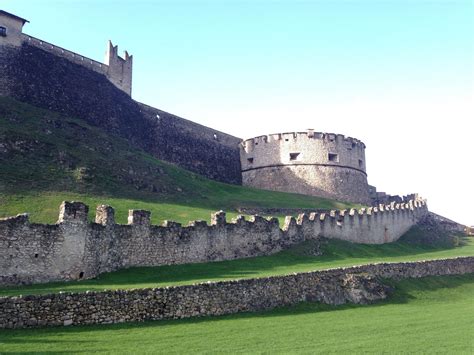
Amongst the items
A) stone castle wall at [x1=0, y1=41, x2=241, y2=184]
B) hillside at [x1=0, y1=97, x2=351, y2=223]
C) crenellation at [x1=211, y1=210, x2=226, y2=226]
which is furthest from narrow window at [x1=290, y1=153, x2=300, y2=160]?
crenellation at [x1=211, y1=210, x2=226, y2=226]

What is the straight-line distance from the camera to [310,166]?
69688 mm

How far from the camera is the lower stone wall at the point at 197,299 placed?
639 inches

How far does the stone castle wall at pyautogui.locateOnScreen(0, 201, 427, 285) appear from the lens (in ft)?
68.7

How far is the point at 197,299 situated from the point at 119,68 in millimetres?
50355

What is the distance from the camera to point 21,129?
4150cm

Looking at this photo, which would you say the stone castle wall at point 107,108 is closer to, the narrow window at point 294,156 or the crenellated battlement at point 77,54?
the crenellated battlement at point 77,54

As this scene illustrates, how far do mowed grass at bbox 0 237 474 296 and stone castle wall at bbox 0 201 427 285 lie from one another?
599 millimetres

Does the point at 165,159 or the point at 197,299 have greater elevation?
the point at 165,159

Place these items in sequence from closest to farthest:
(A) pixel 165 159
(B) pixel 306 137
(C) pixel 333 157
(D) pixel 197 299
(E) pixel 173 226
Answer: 1. (D) pixel 197 299
2. (E) pixel 173 226
3. (A) pixel 165 159
4. (B) pixel 306 137
5. (C) pixel 333 157

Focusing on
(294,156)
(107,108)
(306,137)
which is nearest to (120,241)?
(107,108)

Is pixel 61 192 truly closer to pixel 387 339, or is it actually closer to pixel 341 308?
pixel 341 308

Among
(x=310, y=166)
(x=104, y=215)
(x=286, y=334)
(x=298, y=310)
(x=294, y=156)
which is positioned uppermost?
(x=294, y=156)

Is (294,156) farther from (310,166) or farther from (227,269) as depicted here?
(227,269)

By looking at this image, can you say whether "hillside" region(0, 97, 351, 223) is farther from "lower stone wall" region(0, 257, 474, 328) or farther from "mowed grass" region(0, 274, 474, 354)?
"mowed grass" region(0, 274, 474, 354)
